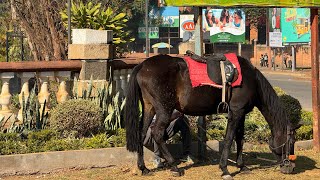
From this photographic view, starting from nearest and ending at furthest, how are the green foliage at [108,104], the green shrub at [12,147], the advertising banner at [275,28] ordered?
the green shrub at [12,147], the green foliage at [108,104], the advertising banner at [275,28]

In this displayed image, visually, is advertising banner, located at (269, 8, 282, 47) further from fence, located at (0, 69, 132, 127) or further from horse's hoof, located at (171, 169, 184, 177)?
horse's hoof, located at (171, 169, 184, 177)

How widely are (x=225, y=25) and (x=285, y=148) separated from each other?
62.8 metres

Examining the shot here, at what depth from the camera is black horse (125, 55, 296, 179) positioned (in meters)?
9.35

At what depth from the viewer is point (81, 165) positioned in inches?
390

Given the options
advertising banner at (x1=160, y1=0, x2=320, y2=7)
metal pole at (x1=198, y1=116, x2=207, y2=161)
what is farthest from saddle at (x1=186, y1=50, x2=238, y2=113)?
advertising banner at (x1=160, y1=0, x2=320, y2=7)

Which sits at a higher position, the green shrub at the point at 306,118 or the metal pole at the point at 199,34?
the metal pole at the point at 199,34

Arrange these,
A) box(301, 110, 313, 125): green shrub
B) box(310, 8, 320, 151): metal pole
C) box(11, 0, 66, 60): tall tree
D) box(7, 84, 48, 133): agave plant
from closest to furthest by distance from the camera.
→ box(7, 84, 48, 133): agave plant
box(310, 8, 320, 151): metal pole
box(301, 110, 313, 125): green shrub
box(11, 0, 66, 60): tall tree

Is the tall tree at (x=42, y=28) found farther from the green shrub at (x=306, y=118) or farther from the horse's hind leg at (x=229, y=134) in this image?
the horse's hind leg at (x=229, y=134)

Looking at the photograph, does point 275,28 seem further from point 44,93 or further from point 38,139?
point 38,139


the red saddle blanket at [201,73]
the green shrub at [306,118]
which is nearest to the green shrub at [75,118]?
the red saddle blanket at [201,73]

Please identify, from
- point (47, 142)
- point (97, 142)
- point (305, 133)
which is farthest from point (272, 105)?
point (47, 142)

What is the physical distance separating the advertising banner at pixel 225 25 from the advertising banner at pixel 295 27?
44.1 feet

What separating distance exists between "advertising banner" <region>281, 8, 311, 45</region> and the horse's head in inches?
1887

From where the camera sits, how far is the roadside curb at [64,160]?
9438mm
